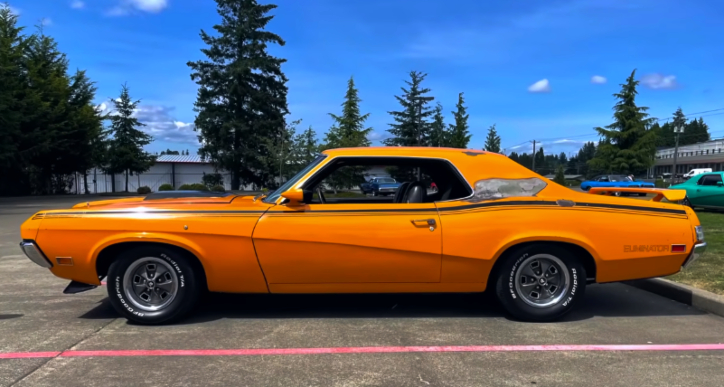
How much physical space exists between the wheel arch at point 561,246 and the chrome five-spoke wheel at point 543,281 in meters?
0.16

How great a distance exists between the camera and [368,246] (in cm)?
441

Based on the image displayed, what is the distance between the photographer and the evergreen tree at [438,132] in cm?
3672

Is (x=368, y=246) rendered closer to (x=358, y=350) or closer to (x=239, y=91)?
(x=358, y=350)

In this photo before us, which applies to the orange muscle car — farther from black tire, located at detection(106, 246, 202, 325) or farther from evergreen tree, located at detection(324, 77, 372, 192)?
evergreen tree, located at detection(324, 77, 372, 192)

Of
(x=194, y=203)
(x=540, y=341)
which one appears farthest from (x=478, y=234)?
(x=194, y=203)

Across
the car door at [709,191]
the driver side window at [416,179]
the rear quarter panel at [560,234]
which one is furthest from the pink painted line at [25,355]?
the car door at [709,191]

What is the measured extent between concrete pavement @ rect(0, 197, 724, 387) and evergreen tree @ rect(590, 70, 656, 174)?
42686 millimetres

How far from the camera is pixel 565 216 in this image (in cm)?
448

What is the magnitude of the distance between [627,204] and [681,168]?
79.6 m

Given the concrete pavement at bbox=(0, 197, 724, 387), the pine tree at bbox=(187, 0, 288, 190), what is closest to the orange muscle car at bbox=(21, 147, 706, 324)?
the concrete pavement at bbox=(0, 197, 724, 387)

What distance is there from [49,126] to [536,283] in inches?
1333

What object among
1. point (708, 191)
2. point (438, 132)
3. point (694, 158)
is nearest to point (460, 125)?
point (438, 132)

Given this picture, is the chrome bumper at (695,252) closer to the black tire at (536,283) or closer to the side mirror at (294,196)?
the black tire at (536,283)

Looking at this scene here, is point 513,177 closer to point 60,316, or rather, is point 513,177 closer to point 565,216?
point 565,216
